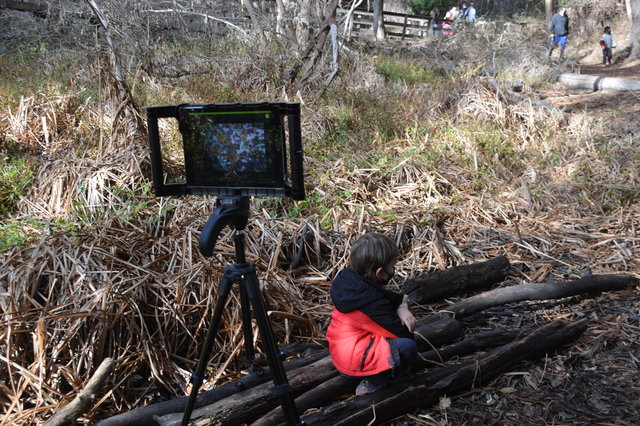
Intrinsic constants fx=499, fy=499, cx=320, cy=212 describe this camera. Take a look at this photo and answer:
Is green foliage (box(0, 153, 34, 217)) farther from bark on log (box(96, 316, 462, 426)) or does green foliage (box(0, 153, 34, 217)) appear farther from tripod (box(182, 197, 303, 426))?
tripod (box(182, 197, 303, 426))

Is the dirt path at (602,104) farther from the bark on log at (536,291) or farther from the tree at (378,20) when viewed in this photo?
the tree at (378,20)

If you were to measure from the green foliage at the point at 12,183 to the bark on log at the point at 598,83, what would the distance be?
10.1 meters

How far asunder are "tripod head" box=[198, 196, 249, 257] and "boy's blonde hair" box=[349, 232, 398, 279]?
0.69 metres

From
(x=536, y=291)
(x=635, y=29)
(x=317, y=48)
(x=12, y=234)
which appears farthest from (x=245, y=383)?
(x=635, y=29)

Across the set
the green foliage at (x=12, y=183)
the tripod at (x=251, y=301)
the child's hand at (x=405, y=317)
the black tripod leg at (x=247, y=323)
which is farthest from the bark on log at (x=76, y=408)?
the green foliage at (x=12, y=183)

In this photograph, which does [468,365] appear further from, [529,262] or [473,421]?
[529,262]

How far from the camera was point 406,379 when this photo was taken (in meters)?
2.56

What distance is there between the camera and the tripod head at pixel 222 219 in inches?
74.7

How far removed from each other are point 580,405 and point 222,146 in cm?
215

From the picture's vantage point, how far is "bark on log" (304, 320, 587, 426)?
7.61 ft

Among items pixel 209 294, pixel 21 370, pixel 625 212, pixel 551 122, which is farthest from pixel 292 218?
pixel 551 122

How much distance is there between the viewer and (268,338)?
80.0 inches

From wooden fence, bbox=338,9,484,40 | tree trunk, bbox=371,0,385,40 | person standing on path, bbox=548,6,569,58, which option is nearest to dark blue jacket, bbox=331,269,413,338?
person standing on path, bbox=548,6,569,58

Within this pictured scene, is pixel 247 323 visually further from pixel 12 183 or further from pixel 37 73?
pixel 37 73
